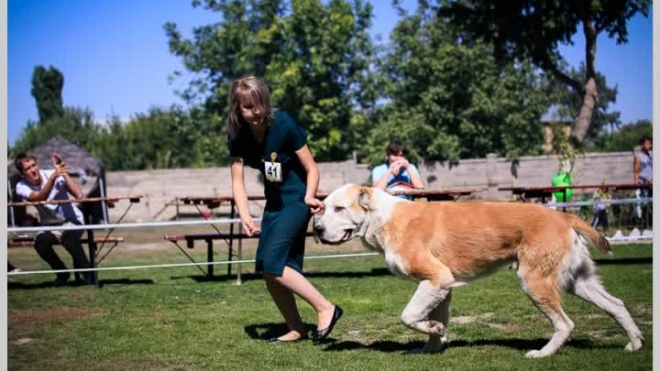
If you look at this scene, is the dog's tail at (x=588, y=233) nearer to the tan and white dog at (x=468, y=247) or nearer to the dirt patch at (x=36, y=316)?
the tan and white dog at (x=468, y=247)

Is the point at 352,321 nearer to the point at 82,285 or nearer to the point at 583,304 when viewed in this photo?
the point at 583,304

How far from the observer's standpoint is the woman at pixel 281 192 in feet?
20.6

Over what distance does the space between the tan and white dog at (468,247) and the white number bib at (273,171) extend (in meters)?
0.49

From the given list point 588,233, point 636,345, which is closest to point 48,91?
point 588,233

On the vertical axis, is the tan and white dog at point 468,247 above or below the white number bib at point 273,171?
below

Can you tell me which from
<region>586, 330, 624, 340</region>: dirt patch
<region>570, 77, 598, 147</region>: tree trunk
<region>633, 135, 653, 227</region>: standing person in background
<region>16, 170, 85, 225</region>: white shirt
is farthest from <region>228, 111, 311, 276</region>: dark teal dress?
<region>570, 77, 598, 147</region>: tree trunk

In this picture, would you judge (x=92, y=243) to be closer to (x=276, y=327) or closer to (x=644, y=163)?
(x=276, y=327)

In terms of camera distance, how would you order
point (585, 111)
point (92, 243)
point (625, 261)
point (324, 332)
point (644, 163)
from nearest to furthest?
point (324, 332) < point (92, 243) < point (625, 261) < point (644, 163) < point (585, 111)

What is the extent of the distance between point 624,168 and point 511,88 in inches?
543

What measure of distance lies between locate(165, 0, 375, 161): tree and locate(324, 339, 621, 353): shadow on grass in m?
34.5

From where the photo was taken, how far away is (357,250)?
16.2 meters

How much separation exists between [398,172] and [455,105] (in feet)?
99.9

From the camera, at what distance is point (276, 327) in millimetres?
7281

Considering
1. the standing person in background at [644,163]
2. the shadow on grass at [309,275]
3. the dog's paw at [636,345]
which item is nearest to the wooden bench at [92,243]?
the shadow on grass at [309,275]
